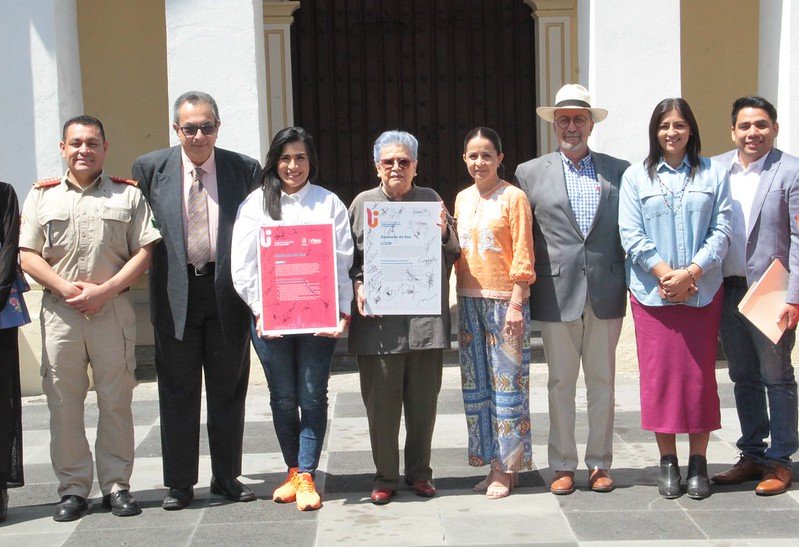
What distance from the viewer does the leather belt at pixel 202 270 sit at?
519 centimetres

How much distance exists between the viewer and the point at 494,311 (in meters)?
5.23

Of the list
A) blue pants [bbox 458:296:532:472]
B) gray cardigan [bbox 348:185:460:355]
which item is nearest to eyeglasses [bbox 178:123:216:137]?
gray cardigan [bbox 348:185:460:355]

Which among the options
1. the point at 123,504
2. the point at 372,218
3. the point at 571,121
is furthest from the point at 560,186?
the point at 123,504

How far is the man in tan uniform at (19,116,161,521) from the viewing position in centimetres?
507

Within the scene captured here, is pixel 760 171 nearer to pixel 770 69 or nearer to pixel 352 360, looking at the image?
pixel 770 69

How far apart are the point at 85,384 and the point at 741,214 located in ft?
10.6

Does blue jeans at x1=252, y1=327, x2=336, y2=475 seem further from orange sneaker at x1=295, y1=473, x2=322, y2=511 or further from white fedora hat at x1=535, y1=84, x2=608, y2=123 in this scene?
white fedora hat at x1=535, y1=84, x2=608, y2=123

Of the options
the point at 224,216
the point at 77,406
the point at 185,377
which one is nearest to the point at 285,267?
the point at 224,216

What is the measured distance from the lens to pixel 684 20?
397 inches

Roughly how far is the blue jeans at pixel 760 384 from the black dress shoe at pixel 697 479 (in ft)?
1.21

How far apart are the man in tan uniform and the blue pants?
1571 mm

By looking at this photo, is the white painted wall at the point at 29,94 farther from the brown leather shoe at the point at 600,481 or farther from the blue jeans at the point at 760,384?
the blue jeans at the point at 760,384

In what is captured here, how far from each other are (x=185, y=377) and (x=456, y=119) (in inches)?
238

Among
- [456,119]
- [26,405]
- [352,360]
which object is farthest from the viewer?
[456,119]
